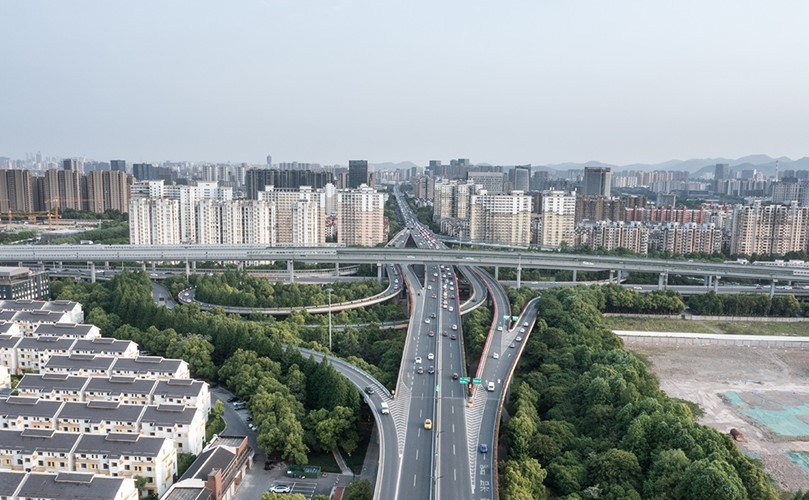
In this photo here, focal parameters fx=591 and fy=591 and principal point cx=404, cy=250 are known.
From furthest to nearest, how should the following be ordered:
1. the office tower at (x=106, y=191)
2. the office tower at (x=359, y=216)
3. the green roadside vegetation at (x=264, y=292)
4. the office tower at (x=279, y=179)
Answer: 1. the office tower at (x=106, y=191)
2. the office tower at (x=279, y=179)
3. the office tower at (x=359, y=216)
4. the green roadside vegetation at (x=264, y=292)

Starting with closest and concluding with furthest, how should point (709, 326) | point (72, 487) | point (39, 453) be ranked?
point (72, 487) → point (39, 453) → point (709, 326)

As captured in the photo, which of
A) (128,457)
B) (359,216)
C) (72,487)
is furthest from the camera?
(359,216)

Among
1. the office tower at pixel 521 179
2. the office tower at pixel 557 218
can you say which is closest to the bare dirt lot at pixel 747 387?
the office tower at pixel 557 218

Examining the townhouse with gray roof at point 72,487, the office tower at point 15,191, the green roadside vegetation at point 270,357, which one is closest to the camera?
the townhouse with gray roof at point 72,487

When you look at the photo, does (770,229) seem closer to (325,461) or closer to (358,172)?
(325,461)

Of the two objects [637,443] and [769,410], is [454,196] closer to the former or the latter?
[769,410]

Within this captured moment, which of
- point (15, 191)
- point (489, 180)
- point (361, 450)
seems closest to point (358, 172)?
point (489, 180)

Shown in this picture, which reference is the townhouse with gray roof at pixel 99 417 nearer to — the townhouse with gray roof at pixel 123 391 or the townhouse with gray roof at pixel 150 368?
the townhouse with gray roof at pixel 123 391

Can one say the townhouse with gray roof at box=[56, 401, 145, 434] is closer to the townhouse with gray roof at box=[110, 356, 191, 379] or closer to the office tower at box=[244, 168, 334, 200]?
the townhouse with gray roof at box=[110, 356, 191, 379]
